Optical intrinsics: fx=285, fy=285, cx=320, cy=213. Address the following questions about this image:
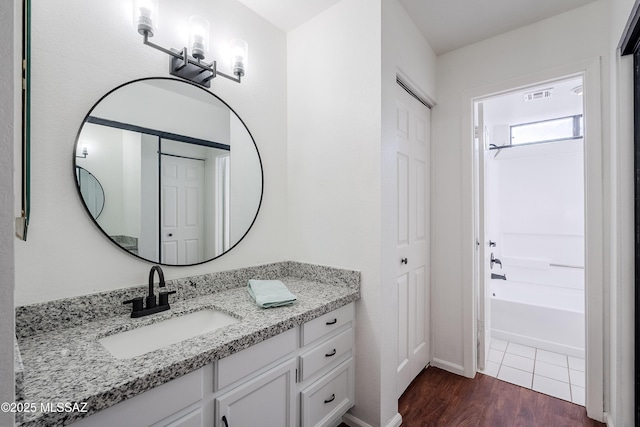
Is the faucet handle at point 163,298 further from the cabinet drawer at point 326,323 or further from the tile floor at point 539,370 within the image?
the tile floor at point 539,370

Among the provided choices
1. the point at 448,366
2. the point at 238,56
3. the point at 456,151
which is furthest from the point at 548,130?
the point at 238,56

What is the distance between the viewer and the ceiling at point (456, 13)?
1.75 m

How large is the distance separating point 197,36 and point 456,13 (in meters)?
1.61

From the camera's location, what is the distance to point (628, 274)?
A: 4.70 ft

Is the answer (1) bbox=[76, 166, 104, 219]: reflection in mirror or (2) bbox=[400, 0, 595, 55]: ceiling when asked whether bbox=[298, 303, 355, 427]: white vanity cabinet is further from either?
(2) bbox=[400, 0, 595, 55]: ceiling

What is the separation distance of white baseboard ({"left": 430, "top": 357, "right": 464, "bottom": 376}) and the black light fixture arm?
254 centimetres

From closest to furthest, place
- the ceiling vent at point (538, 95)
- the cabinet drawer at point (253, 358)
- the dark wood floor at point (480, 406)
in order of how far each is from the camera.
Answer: the cabinet drawer at point (253, 358), the dark wood floor at point (480, 406), the ceiling vent at point (538, 95)

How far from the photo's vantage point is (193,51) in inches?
54.5

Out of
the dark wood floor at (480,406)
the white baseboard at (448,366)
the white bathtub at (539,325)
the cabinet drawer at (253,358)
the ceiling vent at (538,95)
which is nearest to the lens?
the cabinet drawer at (253,358)

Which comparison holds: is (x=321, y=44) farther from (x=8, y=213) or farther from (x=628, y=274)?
(x=628, y=274)

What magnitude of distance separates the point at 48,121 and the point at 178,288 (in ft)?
2.79

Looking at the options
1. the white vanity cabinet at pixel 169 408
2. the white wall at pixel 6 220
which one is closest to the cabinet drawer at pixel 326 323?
the white vanity cabinet at pixel 169 408

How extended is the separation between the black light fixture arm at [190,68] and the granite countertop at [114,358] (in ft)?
3.74

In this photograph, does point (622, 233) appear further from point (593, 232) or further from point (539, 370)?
point (539, 370)
